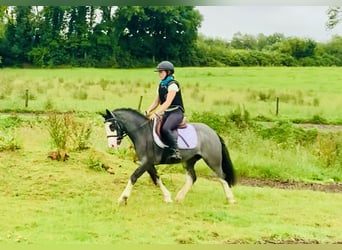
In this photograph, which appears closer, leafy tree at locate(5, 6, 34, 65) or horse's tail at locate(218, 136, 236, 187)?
horse's tail at locate(218, 136, 236, 187)

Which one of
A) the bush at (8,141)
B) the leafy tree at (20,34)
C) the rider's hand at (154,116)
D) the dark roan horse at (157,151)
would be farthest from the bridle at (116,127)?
the bush at (8,141)

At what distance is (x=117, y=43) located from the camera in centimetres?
558

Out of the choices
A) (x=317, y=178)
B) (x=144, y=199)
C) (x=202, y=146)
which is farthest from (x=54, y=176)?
(x=317, y=178)

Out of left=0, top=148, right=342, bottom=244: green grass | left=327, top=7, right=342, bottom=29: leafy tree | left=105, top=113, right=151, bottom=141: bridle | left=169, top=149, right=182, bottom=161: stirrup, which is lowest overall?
left=0, top=148, right=342, bottom=244: green grass

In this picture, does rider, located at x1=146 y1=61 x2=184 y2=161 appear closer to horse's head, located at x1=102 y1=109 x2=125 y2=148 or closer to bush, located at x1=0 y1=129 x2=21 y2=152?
horse's head, located at x1=102 y1=109 x2=125 y2=148

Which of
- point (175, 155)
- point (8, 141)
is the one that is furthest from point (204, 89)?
point (8, 141)

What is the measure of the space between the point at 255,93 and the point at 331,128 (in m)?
0.71

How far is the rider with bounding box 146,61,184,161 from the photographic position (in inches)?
193

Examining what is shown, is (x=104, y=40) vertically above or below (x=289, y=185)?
above

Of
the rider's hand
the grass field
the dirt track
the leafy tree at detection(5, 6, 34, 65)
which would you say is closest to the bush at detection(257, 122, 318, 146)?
the grass field

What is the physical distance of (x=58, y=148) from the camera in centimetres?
568

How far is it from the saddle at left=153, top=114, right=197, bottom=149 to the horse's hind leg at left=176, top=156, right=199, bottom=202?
16 cm

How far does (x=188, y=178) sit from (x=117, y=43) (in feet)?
3.98

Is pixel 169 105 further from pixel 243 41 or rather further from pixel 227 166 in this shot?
pixel 243 41
